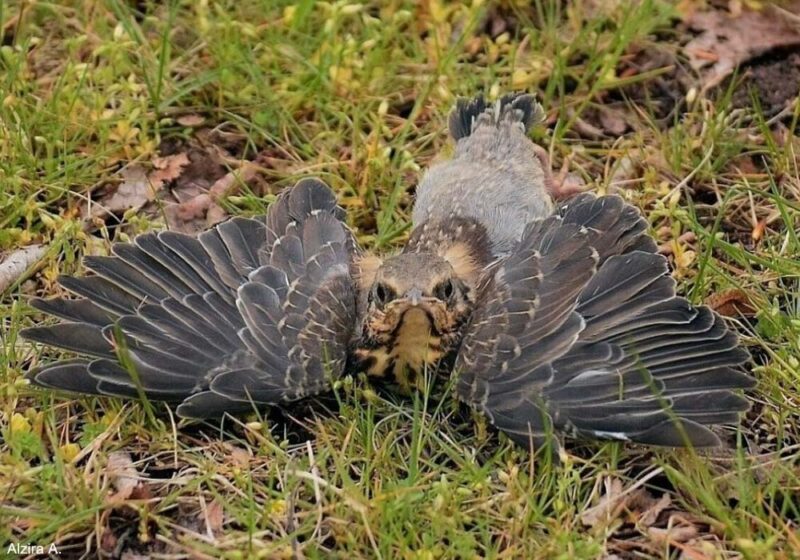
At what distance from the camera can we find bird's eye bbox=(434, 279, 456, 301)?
15.2 ft

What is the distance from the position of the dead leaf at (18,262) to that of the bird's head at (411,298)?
151 centimetres

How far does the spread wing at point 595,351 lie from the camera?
4301 millimetres

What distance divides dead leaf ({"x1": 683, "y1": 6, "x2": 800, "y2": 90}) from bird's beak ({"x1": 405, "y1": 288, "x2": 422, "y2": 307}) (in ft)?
7.74

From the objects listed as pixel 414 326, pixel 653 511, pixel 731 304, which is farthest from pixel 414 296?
pixel 731 304

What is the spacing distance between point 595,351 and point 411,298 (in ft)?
2.19

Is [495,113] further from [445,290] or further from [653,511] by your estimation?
[653,511]

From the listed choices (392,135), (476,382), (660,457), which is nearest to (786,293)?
(660,457)

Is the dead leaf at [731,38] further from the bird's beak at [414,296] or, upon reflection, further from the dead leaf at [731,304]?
the bird's beak at [414,296]

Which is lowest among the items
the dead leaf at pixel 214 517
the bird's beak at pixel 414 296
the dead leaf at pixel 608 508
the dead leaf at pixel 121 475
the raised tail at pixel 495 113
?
the dead leaf at pixel 214 517

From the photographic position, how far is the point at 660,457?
4387mm

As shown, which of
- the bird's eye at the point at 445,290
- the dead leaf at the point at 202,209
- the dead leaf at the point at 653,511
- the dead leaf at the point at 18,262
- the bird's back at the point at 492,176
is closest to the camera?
the dead leaf at the point at 653,511

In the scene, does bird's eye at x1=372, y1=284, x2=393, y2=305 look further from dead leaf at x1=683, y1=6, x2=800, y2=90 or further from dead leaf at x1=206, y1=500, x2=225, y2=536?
dead leaf at x1=683, y1=6, x2=800, y2=90

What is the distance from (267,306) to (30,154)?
61.8 inches

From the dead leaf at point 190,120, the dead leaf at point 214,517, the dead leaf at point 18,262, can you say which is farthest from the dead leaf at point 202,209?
the dead leaf at point 214,517
